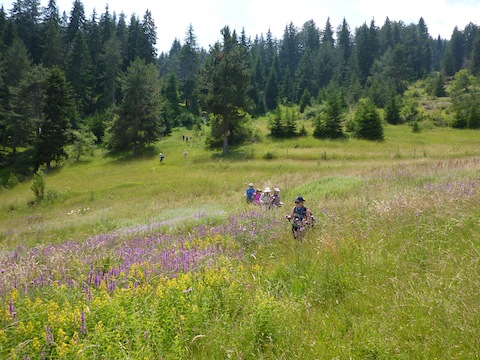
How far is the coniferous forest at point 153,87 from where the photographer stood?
4172cm

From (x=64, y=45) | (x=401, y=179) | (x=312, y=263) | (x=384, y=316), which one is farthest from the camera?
(x=64, y=45)

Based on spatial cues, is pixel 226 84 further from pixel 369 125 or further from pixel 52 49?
pixel 52 49

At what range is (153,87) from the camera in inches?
1933

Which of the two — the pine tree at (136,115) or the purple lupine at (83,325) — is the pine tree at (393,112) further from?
the purple lupine at (83,325)

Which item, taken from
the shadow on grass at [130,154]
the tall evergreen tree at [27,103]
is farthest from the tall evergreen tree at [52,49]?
the shadow on grass at [130,154]

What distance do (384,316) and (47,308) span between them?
333 cm

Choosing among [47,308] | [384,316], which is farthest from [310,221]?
[47,308]

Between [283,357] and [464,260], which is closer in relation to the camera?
[283,357]

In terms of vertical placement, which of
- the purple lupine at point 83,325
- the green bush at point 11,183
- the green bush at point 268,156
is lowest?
the green bush at point 11,183

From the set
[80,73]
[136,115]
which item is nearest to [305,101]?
[136,115]

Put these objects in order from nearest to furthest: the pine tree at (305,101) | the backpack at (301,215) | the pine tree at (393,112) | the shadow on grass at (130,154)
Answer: the backpack at (301,215) → the shadow on grass at (130,154) → the pine tree at (393,112) → the pine tree at (305,101)

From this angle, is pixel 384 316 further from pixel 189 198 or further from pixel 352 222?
pixel 189 198

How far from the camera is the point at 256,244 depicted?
634 cm

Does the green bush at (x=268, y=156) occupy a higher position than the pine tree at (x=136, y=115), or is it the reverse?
the pine tree at (x=136, y=115)
